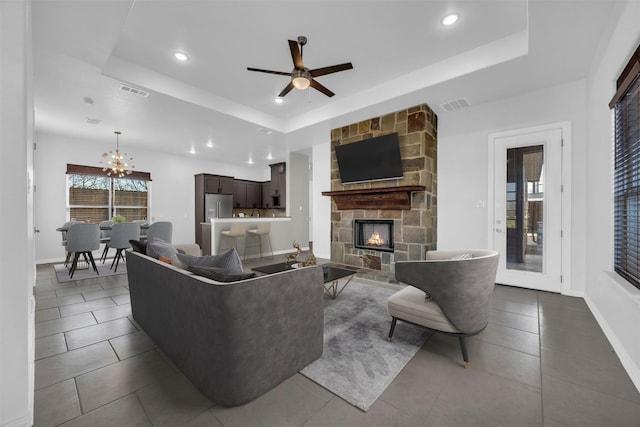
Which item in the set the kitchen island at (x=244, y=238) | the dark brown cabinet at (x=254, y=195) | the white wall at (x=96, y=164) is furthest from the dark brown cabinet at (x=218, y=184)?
the kitchen island at (x=244, y=238)

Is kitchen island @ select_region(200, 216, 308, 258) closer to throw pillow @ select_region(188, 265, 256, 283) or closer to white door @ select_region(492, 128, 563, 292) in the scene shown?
throw pillow @ select_region(188, 265, 256, 283)

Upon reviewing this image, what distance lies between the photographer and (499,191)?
3787 mm

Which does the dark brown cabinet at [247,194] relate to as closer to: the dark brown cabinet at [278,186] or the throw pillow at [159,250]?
the dark brown cabinet at [278,186]

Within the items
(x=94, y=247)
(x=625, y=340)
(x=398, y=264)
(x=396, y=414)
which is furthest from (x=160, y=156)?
(x=625, y=340)

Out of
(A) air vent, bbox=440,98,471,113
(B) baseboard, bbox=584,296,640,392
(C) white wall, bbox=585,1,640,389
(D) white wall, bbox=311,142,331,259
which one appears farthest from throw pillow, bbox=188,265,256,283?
(D) white wall, bbox=311,142,331,259

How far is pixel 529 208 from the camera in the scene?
3.60 metres

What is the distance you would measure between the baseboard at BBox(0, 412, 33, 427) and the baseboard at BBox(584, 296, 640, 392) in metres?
3.38

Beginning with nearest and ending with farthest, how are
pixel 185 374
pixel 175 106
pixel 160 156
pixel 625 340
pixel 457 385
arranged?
pixel 457 385 → pixel 185 374 → pixel 625 340 → pixel 175 106 → pixel 160 156

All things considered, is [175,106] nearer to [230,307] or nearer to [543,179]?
[230,307]

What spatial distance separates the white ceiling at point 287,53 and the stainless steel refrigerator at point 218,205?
11.1ft

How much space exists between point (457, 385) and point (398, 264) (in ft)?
2.68

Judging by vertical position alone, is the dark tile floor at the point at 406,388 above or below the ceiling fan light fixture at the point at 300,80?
below

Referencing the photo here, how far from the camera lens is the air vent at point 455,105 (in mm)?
3881

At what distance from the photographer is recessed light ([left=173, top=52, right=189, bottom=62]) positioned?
315cm
